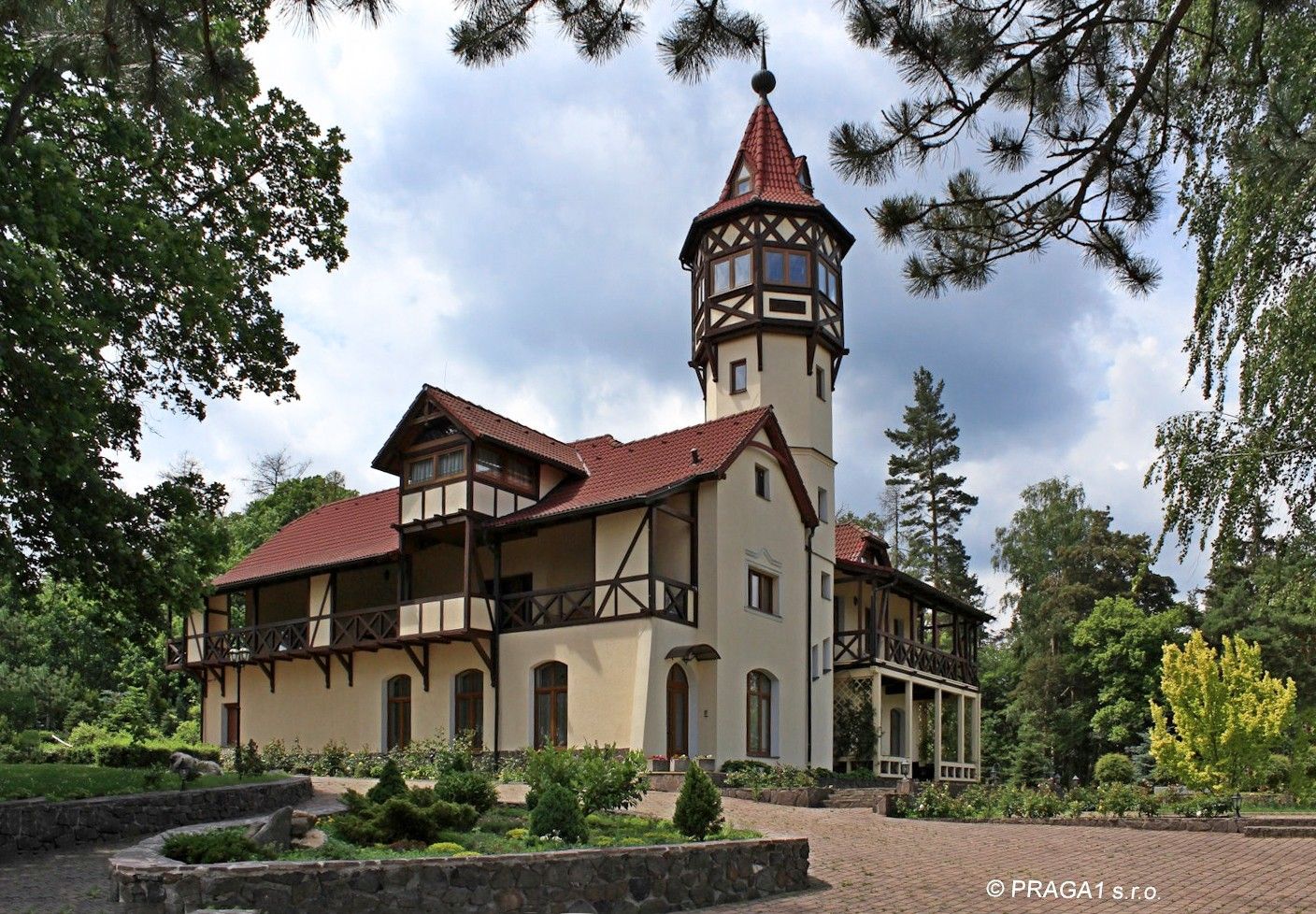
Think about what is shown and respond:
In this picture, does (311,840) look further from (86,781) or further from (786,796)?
(786,796)

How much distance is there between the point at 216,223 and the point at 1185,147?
1432cm

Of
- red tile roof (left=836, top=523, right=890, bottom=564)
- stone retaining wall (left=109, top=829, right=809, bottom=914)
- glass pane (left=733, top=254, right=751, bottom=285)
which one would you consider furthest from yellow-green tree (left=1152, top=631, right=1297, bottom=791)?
stone retaining wall (left=109, top=829, right=809, bottom=914)

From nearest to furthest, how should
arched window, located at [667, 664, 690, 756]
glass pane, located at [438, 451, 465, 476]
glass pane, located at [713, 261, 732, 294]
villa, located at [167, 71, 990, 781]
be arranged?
arched window, located at [667, 664, 690, 756] < villa, located at [167, 71, 990, 781] < glass pane, located at [438, 451, 465, 476] < glass pane, located at [713, 261, 732, 294]

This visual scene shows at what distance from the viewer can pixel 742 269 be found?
30.8 metres

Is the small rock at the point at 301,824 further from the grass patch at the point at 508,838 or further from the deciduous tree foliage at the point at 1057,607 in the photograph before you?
the deciduous tree foliage at the point at 1057,607

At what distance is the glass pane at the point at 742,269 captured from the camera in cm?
3069

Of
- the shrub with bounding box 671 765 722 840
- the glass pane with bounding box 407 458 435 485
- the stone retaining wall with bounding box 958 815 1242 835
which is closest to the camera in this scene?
the shrub with bounding box 671 765 722 840

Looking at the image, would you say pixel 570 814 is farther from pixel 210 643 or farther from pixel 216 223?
pixel 210 643

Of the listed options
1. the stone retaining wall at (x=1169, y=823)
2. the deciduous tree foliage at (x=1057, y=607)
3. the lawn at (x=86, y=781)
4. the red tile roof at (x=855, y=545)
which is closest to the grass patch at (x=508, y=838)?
the lawn at (x=86, y=781)

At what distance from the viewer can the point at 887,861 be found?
14500 millimetres

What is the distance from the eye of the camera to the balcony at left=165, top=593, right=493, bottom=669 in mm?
26922

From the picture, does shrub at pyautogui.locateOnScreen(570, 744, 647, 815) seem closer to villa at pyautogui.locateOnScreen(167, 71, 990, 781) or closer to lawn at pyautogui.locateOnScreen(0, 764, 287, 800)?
lawn at pyautogui.locateOnScreen(0, 764, 287, 800)

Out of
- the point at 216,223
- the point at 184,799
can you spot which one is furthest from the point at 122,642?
the point at 216,223

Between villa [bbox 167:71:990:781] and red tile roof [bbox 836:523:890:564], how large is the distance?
90mm
